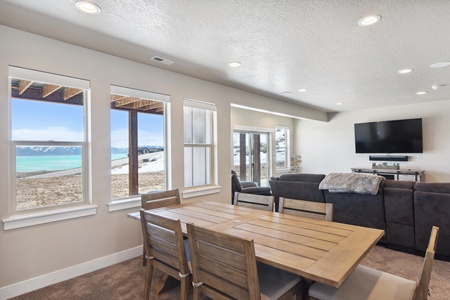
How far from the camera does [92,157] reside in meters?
2.91

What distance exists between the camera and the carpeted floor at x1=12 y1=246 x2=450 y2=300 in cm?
237

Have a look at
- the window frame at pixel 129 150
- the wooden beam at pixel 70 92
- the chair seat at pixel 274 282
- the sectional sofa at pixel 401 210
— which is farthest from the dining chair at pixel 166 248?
the sectional sofa at pixel 401 210

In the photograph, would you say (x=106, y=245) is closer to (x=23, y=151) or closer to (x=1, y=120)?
(x=23, y=151)

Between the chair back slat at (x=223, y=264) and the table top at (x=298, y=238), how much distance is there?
0.16m

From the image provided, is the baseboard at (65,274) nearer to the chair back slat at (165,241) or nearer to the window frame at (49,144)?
the window frame at (49,144)

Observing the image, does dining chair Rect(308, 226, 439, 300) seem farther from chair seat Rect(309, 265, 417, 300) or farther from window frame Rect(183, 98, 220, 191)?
window frame Rect(183, 98, 220, 191)

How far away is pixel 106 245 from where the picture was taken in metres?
3.01

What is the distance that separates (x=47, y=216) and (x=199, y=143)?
7.69 ft

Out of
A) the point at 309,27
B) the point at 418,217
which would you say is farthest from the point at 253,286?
the point at 418,217

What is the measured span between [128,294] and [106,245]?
0.83 metres

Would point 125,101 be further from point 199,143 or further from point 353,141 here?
point 353,141

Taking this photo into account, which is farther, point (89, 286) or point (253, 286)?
point (89, 286)

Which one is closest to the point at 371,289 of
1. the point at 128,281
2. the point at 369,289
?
the point at 369,289

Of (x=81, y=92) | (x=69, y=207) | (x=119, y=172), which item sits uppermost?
(x=81, y=92)
